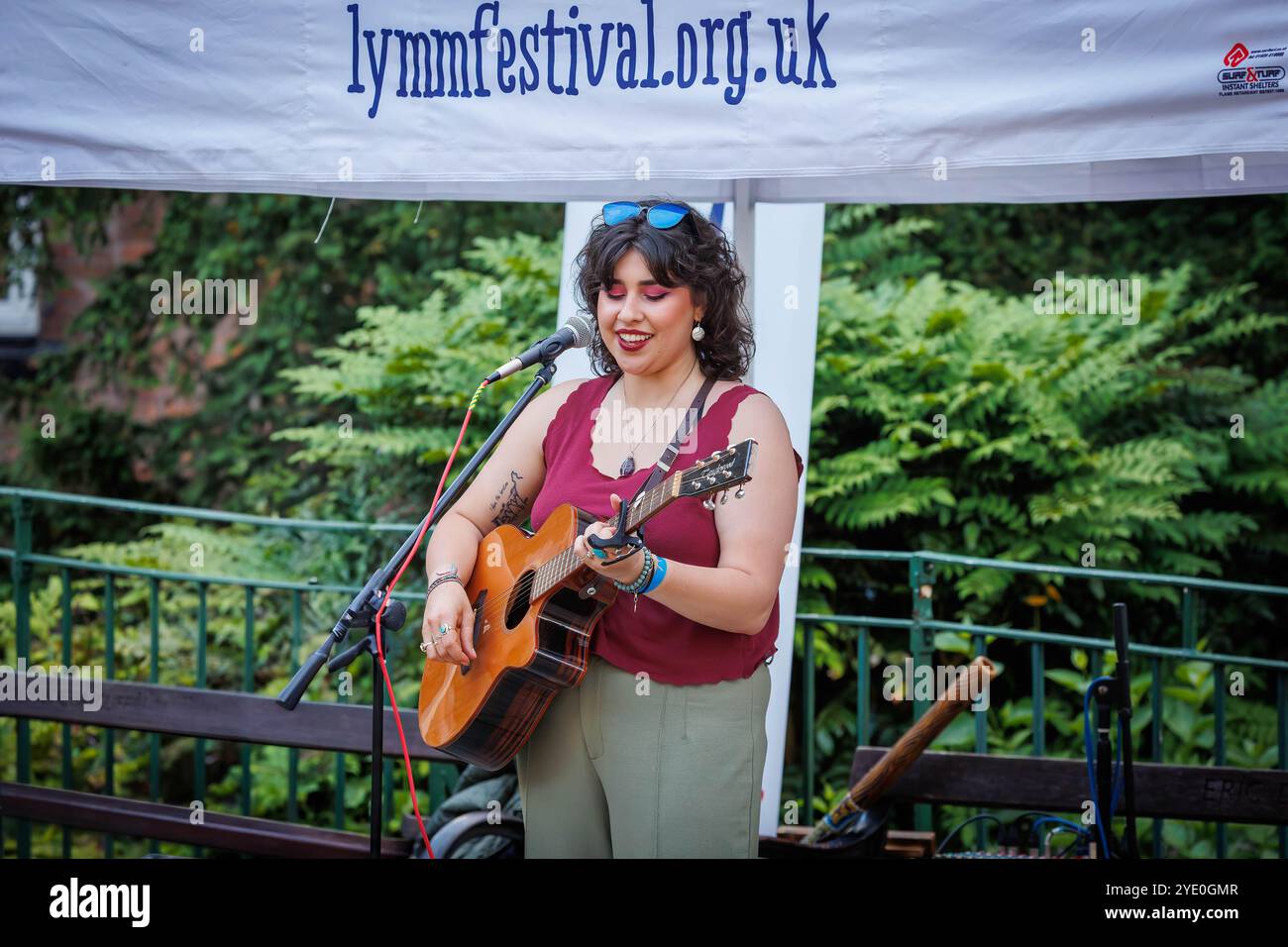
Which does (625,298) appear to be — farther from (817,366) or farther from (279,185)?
(817,366)

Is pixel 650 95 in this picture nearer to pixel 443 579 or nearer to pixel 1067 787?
pixel 443 579

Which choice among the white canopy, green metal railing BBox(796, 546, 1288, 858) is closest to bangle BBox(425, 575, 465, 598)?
the white canopy

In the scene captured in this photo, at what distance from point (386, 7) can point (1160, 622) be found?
4.04 metres

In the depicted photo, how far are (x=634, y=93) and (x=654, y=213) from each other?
330 millimetres

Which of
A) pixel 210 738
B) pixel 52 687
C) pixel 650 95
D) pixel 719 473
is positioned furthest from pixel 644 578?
pixel 52 687

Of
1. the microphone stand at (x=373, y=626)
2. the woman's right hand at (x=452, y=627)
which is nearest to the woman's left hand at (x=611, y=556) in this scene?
the woman's right hand at (x=452, y=627)

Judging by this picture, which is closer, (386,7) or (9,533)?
(386,7)

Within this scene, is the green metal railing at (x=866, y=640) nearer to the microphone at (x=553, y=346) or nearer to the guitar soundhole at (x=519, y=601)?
the microphone at (x=553, y=346)

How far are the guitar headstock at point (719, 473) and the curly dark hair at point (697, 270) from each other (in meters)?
0.54

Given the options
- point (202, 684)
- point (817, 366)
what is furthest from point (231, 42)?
point (817, 366)

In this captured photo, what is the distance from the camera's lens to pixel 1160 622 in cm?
512
